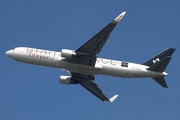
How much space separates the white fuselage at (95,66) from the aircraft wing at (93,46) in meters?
1.26

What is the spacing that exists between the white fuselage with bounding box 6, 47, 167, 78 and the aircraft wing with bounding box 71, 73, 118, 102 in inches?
251

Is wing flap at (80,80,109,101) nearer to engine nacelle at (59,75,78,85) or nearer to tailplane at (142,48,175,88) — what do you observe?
engine nacelle at (59,75,78,85)

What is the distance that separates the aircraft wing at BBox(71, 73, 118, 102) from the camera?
78.6 metres

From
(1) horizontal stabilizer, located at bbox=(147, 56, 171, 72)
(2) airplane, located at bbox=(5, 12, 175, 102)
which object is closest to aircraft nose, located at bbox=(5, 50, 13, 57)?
(2) airplane, located at bbox=(5, 12, 175, 102)

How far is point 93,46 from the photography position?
68375mm

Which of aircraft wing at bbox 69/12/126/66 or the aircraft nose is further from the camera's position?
the aircraft nose

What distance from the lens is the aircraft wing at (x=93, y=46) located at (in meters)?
64.4

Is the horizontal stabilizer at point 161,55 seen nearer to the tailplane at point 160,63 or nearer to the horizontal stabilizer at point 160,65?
the tailplane at point 160,63

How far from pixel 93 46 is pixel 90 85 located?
44.8ft

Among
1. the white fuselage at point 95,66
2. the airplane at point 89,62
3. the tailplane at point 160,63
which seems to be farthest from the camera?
the white fuselage at point 95,66

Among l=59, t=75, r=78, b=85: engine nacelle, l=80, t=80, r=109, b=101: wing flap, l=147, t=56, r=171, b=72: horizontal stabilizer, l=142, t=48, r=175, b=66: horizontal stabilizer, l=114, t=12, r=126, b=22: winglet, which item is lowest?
l=80, t=80, r=109, b=101: wing flap

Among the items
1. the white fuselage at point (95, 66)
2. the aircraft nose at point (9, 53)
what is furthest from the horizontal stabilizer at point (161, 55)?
the aircraft nose at point (9, 53)

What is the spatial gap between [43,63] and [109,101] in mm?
16588

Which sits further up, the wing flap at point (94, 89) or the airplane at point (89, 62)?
the airplane at point (89, 62)
